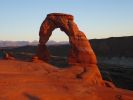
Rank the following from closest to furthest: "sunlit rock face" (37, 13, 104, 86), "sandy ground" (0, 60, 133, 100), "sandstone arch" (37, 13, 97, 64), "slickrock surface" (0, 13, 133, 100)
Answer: "sandy ground" (0, 60, 133, 100)
"slickrock surface" (0, 13, 133, 100)
"sunlit rock face" (37, 13, 104, 86)
"sandstone arch" (37, 13, 97, 64)

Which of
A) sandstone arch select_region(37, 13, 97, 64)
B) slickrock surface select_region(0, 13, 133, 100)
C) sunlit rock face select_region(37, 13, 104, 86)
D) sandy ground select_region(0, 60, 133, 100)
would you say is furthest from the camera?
sandstone arch select_region(37, 13, 97, 64)

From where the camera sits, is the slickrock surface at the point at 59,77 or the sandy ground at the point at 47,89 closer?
the sandy ground at the point at 47,89

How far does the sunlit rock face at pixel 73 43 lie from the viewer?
24234mm

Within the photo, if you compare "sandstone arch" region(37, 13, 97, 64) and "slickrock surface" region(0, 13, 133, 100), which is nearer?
"slickrock surface" region(0, 13, 133, 100)

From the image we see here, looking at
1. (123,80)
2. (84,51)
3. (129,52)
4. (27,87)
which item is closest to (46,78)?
(27,87)

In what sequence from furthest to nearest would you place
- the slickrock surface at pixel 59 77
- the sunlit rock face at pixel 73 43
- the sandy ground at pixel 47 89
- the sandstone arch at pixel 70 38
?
the sandstone arch at pixel 70 38, the sunlit rock face at pixel 73 43, the slickrock surface at pixel 59 77, the sandy ground at pixel 47 89

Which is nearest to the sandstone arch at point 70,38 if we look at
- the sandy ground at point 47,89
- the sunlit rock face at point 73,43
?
the sunlit rock face at point 73,43

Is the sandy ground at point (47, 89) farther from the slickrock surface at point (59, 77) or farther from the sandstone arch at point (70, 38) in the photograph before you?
the sandstone arch at point (70, 38)

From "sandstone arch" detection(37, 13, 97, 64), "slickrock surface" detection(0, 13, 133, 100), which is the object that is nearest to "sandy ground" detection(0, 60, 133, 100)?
"slickrock surface" detection(0, 13, 133, 100)

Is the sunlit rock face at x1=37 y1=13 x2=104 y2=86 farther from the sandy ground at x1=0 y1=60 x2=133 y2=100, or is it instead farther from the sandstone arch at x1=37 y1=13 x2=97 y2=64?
the sandy ground at x1=0 y1=60 x2=133 y2=100

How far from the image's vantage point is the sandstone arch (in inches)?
963

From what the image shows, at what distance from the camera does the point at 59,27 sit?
26.6m

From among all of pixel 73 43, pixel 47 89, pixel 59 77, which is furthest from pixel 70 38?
pixel 47 89

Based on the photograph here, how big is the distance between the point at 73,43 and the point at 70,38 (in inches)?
21.4
